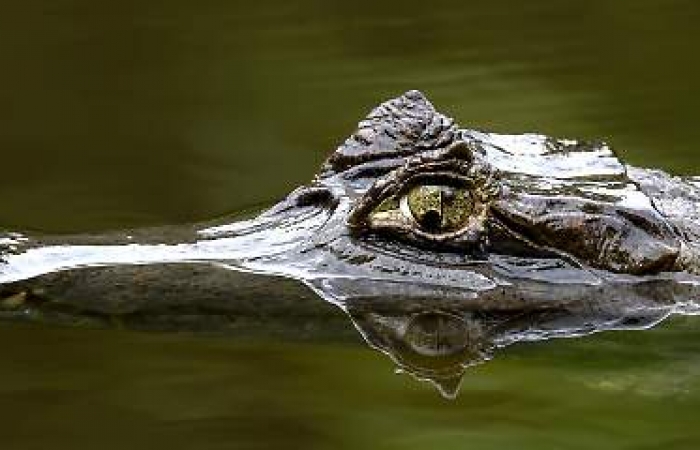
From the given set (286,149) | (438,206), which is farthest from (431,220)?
(286,149)

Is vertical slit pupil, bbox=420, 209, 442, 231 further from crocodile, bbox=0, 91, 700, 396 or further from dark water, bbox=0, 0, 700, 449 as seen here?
dark water, bbox=0, 0, 700, 449

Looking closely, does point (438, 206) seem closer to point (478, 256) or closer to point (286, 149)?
point (478, 256)

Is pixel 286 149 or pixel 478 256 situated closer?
pixel 478 256

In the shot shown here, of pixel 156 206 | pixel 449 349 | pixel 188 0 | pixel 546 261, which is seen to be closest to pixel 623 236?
pixel 546 261

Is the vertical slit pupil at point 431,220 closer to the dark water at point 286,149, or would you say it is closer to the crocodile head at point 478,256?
the crocodile head at point 478,256

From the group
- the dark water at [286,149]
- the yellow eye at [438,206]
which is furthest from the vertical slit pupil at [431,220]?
the dark water at [286,149]

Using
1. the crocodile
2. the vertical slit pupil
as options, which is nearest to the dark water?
the crocodile
